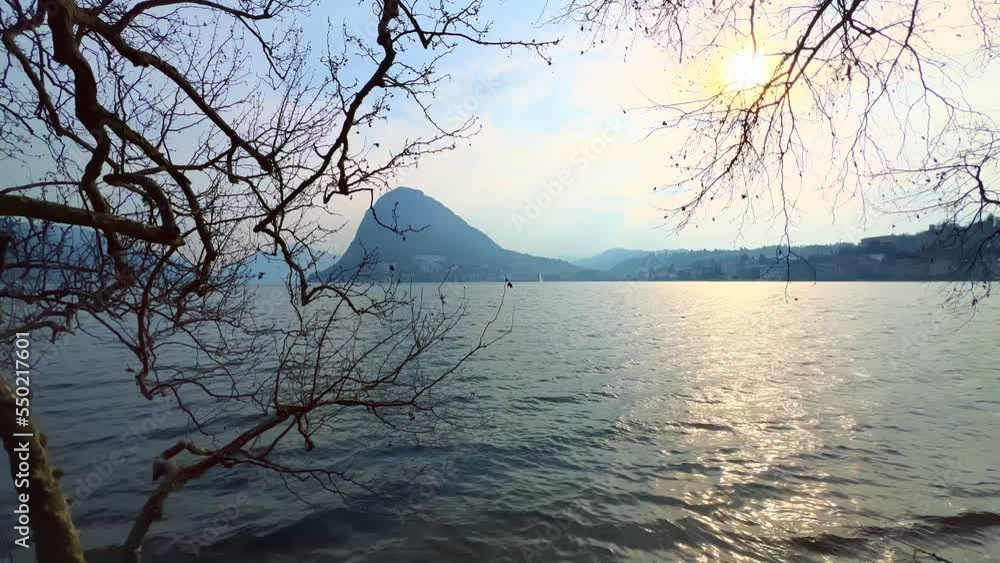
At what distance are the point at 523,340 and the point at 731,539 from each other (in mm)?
25987

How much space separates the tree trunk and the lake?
4911 mm

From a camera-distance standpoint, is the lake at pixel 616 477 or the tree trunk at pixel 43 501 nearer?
the tree trunk at pixel 43 501

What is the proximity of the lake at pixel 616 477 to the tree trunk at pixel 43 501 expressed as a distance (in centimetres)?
491

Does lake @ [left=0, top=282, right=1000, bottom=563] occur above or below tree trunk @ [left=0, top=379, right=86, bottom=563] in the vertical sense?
below

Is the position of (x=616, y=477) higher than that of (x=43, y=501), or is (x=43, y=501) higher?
(x=43, y=501)

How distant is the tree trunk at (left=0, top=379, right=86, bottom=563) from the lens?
308 centimetres

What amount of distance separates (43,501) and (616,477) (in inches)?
360

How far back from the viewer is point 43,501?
320 cm

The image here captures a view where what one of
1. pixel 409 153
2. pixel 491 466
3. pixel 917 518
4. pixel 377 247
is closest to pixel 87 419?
pixel 491 466

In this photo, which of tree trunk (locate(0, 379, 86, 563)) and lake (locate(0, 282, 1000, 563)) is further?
lake (locate(0, 282, 1000, 563))

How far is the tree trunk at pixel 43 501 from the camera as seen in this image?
10.1 ft

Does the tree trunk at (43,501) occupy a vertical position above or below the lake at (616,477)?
above

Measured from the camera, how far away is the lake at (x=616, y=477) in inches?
306

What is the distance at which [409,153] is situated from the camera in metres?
4.69
